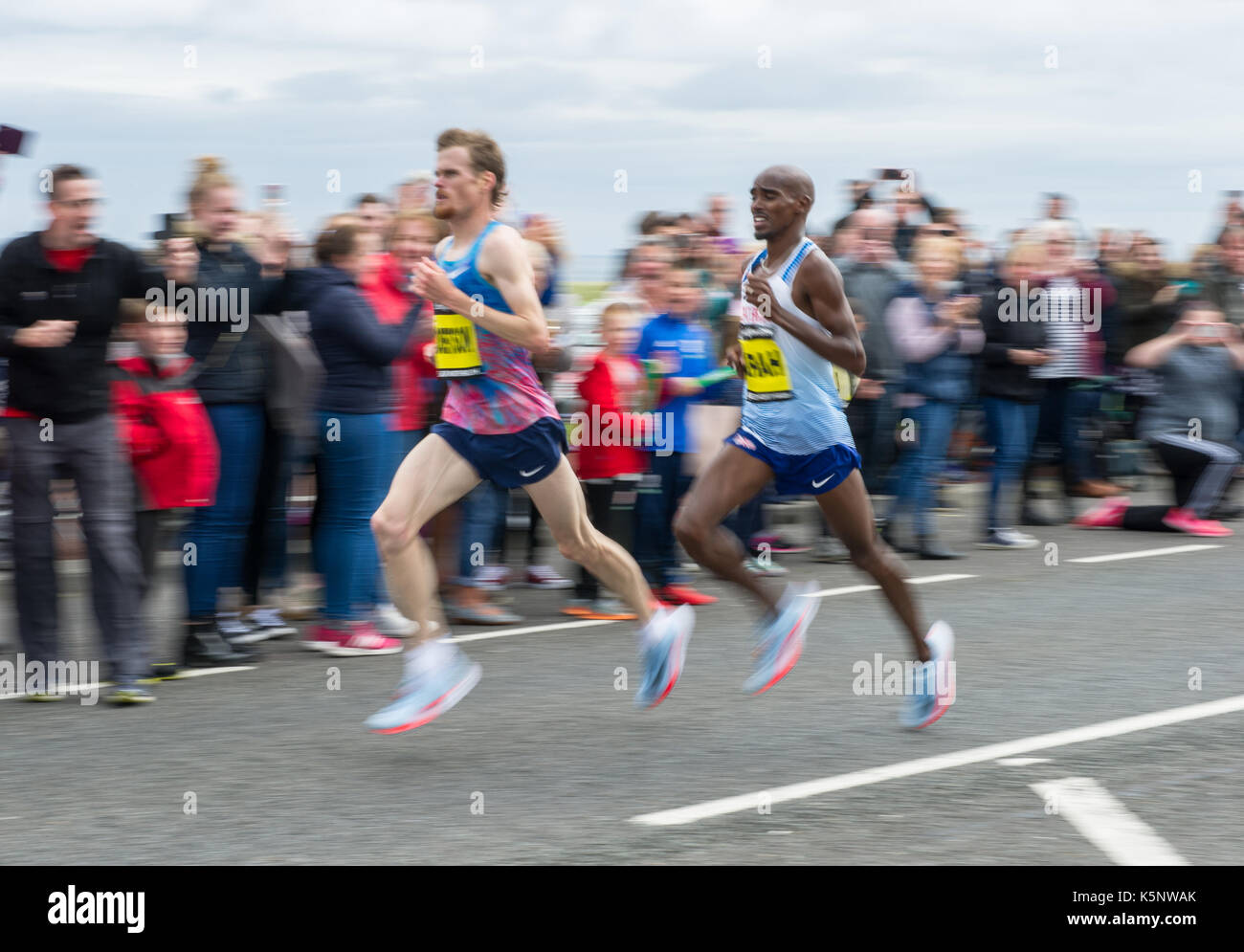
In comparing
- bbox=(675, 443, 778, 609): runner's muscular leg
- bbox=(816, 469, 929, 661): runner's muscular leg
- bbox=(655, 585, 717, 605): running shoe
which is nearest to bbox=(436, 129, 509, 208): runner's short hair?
bbox=(675, 443, 778, 609): runner's muscular leg

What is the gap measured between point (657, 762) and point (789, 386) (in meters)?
1.45

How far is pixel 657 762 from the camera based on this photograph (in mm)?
6379

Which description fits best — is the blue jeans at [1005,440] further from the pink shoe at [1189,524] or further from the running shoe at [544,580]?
the running shoe at [544,580]

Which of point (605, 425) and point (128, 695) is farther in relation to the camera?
point (605, 425)

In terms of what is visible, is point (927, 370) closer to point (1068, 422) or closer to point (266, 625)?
point (1068, 422)

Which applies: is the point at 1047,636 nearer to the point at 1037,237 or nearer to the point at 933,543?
the point at 933,543

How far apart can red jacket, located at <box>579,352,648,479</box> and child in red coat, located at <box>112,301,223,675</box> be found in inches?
92.9

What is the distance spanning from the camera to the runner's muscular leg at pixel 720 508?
6.91 metres

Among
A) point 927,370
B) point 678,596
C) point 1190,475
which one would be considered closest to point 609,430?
point 678,596

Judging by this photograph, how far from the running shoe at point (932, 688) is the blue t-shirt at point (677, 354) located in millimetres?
3492

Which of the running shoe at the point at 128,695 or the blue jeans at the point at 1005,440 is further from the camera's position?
the blue jeans at the point at 1005,440

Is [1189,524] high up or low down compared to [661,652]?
down

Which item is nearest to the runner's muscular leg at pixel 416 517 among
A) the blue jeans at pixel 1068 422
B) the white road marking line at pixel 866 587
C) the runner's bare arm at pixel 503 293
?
the runner's bare arm at pixel 503 293

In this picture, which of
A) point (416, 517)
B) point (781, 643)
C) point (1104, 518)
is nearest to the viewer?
point (416, 517)
